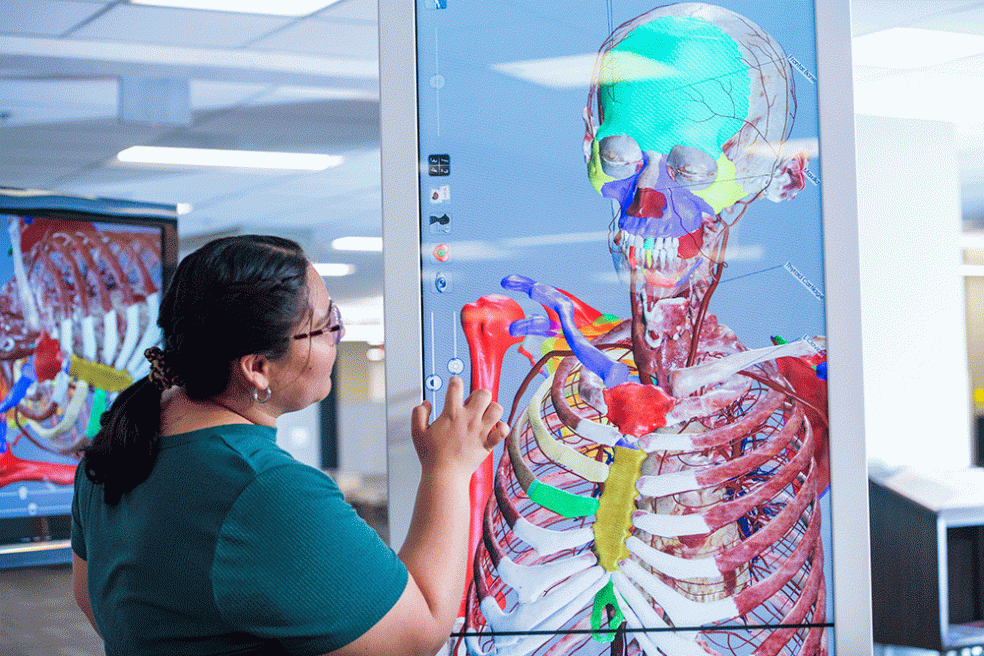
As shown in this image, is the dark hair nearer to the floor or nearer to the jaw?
the jaw

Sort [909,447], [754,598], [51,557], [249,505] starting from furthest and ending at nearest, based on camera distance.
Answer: [51,557] < [909,447] < [754,598] < [249,505]

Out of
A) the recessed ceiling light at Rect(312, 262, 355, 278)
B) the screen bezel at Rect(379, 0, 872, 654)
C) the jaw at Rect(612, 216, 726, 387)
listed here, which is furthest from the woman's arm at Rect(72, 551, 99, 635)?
the recessed ceiling light at Rect(312, 262, 355, 278)

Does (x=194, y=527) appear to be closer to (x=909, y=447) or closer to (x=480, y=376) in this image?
(x=480, y=376)

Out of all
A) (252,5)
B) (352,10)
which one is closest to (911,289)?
(352,10)

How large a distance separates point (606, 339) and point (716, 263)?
17 cm

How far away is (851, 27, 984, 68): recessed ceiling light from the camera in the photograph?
156 inches

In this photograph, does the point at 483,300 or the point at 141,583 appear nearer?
the point at 141,583

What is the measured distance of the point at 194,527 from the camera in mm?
813

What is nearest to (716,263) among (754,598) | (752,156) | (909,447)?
(752,156)

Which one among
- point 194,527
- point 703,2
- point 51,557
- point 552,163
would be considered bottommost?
point 51,557

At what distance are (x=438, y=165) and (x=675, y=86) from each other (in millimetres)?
321

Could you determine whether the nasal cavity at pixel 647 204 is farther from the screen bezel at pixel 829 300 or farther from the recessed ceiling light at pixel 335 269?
the recessed ceiling light at pixel 335 269

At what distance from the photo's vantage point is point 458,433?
38.2 inches

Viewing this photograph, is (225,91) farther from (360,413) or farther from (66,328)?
(360,413)
